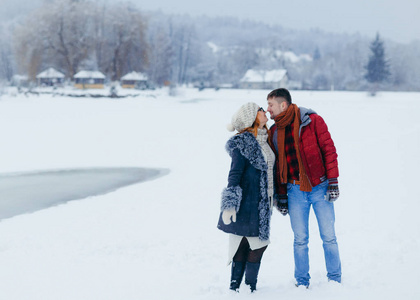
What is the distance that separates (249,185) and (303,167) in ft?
1.63

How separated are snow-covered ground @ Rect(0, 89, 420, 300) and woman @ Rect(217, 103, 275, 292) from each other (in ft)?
1.87

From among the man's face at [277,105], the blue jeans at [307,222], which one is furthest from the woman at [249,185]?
the blue jeans at [307,222]

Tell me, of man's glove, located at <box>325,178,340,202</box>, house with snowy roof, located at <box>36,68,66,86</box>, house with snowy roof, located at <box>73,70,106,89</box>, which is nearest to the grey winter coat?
man's glove, located at <box>325,178,340,202</box>

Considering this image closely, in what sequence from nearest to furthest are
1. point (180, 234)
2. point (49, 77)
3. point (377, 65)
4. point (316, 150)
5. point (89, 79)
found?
point (316, 150), point (180, 234), point (89, 79), point (49, 77), point (377, 65)

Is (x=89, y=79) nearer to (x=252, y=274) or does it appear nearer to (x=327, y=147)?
(x=252, y=274)

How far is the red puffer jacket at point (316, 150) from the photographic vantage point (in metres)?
3.93

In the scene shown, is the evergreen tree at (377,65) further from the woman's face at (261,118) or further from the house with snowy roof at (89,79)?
the woman's face at (261,118)

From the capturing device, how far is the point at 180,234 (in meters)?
6.76

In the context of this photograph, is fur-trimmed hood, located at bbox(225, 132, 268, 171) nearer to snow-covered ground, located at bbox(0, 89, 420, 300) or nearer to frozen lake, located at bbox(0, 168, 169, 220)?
snow-covered ground, located at bbox(0, 89, 420, 300)

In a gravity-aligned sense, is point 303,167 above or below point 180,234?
above

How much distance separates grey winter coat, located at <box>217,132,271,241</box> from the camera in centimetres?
383

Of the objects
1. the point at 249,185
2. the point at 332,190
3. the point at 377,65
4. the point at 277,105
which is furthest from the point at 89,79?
the point at 332,190

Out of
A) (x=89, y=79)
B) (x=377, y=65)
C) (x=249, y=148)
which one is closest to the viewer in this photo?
(x=249, y=148)

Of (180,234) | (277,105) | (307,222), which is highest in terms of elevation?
(277,105)
